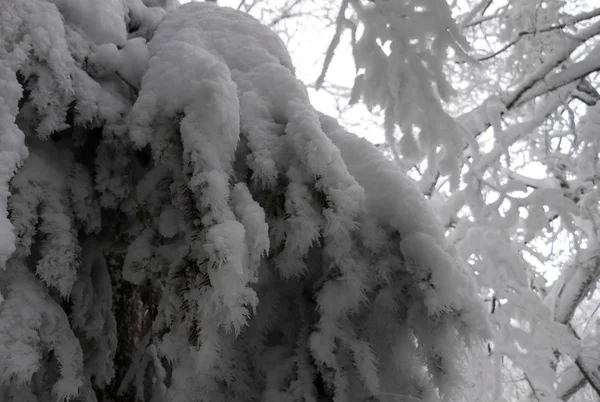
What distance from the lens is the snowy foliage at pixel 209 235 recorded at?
3.58 feet

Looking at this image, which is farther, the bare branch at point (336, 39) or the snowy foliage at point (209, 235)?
the bare branch at point (336, 39)

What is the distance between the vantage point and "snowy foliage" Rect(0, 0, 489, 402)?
109 centimetres

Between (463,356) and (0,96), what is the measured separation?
1.31 metres

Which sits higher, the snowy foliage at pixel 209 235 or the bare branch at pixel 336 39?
the bare branch at pixel 336 39

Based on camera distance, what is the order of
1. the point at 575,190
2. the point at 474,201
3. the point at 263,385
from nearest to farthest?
the point at 263,385, the point at 474,201, the point at 575,190

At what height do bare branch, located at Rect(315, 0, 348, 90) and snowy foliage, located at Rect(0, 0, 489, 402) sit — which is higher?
bare branch, located at Rect(315, 0, 348, 90)

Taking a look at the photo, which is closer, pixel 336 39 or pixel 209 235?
pixel 209 235

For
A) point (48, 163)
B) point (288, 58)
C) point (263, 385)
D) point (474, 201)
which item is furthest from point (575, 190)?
point (48, 163)

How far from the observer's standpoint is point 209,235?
0.99 metres

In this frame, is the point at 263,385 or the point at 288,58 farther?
the point at 288,58

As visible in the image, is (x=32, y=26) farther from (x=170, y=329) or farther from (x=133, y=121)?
(x=170, y=329)

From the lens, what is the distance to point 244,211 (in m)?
1.09

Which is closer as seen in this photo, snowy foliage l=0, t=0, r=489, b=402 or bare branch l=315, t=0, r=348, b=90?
snowy foliage l=0, t=0, r=489, b=402

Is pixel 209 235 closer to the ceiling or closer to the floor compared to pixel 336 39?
closer to the floor
